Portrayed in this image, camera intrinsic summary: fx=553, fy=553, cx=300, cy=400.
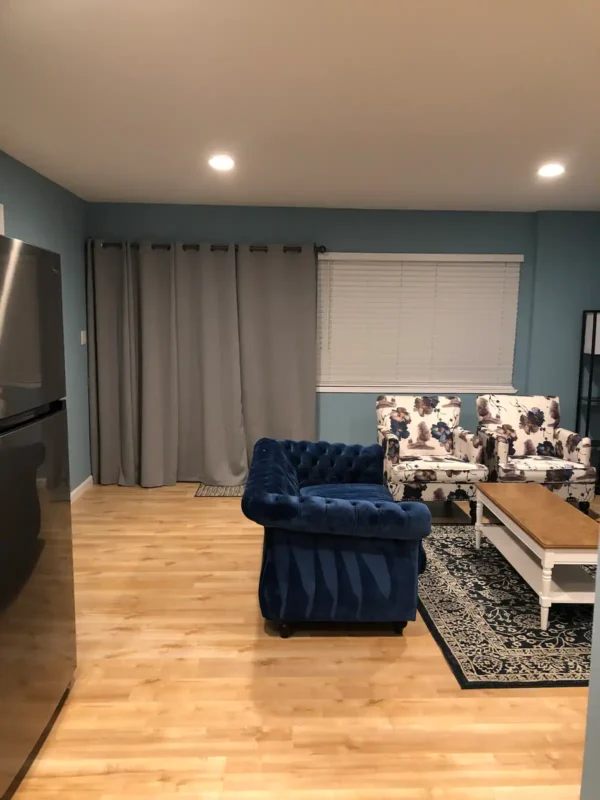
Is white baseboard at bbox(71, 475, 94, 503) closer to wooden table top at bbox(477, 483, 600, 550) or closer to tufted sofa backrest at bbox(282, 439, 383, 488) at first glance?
tufted sofa backrest at bbox(282, 439, 383, 488)

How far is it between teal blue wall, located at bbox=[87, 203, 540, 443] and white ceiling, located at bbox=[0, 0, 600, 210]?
33.7 inches

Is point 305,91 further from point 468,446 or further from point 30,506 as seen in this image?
point 468,446

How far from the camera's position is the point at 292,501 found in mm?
2523

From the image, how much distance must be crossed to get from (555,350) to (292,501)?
3.63 metres

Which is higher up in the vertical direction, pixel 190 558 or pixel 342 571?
pixel 342 571

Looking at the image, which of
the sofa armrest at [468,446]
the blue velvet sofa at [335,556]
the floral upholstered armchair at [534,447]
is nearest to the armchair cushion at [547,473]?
the floral upholstered armchair at [534,447]

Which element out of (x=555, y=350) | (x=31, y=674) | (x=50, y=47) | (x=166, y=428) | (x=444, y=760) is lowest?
(x=444, y=760)

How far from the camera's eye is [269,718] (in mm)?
2158

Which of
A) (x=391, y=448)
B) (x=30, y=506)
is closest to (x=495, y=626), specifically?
(x=391, y=448)

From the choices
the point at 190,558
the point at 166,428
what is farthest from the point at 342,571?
the point at 166,428

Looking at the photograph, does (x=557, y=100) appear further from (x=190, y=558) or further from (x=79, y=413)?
(x=79, y=413)

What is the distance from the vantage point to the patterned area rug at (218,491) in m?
4.81

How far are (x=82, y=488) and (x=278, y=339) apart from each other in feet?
7.04

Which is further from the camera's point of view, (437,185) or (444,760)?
(437,185)
